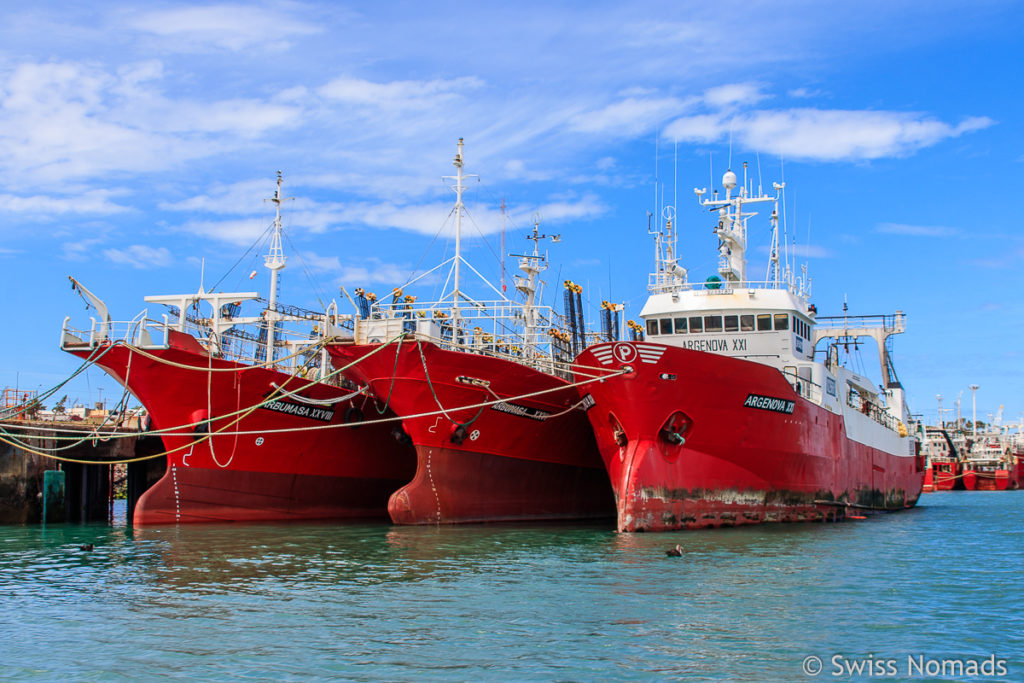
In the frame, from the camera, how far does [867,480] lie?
93.2 ft

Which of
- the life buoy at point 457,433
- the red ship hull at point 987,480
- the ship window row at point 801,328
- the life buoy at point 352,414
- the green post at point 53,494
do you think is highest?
the ship window row at point 801,328

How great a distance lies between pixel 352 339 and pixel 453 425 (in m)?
3.19

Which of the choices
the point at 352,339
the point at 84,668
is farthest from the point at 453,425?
the point at 84,668

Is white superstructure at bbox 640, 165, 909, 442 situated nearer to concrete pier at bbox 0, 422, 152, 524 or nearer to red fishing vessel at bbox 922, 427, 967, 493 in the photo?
concrete pier at bbox 0, 422, 152, 524

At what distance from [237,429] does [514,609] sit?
14129mm

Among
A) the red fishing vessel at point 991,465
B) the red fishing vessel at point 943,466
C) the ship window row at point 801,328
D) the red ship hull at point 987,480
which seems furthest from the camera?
the red fishing vessel at point 991,465

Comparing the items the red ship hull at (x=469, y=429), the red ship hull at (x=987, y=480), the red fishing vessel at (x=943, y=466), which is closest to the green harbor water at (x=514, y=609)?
the red ship hull at (x=469, y=429)

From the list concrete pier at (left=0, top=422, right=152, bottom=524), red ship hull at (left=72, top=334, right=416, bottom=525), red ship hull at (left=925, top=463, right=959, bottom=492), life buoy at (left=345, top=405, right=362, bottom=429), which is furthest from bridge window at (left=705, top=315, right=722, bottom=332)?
red ship hull at (left=925, top=463, right=959, bottom=492)

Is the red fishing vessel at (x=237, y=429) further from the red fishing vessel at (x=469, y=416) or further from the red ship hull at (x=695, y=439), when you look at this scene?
the red ship hull at (x=695, y=439)

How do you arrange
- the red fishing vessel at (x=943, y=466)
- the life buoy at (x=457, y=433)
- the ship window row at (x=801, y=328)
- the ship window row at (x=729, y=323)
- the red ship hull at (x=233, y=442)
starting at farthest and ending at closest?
the red fishing vessel at (x=943, y=466)
the ship window row at (x=801, y=328)
the ship window row at (x=729, y=323)
the red ship hull at (x=233, y=442)
the life buoy at (x=457, y=433)

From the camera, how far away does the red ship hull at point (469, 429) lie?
22.1 m

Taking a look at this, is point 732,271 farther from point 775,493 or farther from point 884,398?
point 884,398

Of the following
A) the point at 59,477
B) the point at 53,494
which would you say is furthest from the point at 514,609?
the point at 59,477

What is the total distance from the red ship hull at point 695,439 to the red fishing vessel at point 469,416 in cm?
159
